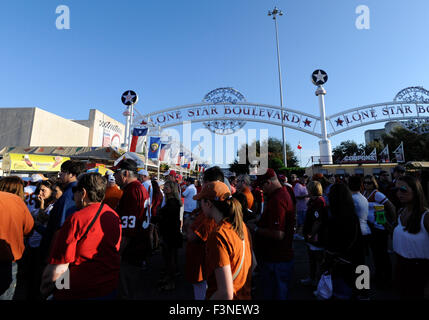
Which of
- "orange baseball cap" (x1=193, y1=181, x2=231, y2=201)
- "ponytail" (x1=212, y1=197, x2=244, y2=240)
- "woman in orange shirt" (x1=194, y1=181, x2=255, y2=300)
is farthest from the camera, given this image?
"orange baseball cap" (x1=193, y1=181, x2=231, y2=201)

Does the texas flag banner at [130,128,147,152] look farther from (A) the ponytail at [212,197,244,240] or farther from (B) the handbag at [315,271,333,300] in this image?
(A) the ponytail at [212,197,244,240]

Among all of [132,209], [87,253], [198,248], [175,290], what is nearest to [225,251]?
[198,248]

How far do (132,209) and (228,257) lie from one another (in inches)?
79.4

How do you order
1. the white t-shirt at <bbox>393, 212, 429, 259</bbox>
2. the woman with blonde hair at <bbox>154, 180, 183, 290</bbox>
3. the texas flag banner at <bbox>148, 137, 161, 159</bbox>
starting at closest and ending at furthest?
the white t-shirt at <bbox>393, 212, 429, 259</bbox> < the woman with blonde hair at <bbox>154, 180, 183, 290</bbox> < the texas flag banner at <bbox>148, 137, 161, 159</bbox>

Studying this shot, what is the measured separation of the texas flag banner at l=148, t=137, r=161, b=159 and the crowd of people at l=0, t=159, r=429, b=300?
10.2 m

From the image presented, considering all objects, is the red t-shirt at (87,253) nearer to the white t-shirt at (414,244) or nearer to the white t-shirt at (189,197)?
the white t-shirt at (414,244)

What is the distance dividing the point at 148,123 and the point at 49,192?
17755mm

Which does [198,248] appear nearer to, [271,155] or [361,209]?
[361,209]

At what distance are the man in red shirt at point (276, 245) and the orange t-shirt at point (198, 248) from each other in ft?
2.44

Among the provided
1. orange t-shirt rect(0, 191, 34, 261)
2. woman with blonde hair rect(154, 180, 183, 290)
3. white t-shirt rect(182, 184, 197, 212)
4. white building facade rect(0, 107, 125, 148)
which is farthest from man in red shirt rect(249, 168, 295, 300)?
white building facade rect(0, 107, 125, 148)

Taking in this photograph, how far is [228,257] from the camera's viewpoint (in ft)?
4.38

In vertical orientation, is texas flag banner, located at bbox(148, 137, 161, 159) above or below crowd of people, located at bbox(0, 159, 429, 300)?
above

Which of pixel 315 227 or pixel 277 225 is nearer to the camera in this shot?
pixel 277 225

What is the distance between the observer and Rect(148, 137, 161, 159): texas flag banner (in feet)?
46.9
